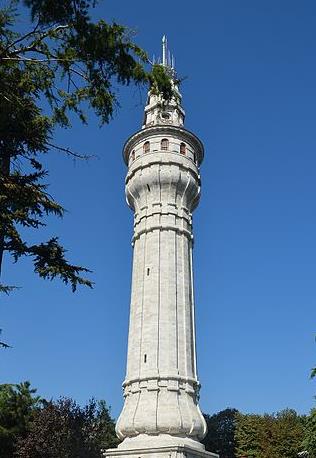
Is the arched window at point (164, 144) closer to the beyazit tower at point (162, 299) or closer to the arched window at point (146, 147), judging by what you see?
the beyazit tower at point (162, 299)

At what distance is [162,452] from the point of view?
29.1 metres

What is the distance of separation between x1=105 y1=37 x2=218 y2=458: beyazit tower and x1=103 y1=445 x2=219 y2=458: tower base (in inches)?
2.1

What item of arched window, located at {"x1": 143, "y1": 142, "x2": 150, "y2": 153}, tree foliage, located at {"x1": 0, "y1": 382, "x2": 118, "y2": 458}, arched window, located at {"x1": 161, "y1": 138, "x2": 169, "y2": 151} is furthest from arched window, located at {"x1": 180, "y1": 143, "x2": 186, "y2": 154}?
tree foliage, located at {"x1": 0, "y1": 382, "x2": 118, "y2": 458}

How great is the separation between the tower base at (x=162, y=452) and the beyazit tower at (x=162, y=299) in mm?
53

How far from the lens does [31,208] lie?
13.7 metres

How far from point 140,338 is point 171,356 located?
228cm

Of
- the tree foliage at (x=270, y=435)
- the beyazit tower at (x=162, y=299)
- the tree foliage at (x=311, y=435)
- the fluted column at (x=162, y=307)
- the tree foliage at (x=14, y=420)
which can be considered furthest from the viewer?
the tree foliage at (x=270, y=435)

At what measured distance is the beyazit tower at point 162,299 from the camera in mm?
30625

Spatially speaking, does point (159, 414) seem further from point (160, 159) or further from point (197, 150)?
point (197, 150)

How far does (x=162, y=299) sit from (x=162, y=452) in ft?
29.3

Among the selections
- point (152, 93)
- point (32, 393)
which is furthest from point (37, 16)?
point (32, 393)

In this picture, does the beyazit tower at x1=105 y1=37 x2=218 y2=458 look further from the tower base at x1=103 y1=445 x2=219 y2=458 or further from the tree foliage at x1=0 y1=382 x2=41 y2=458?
the tree foliage at x1=0 y1=382 x2=41 y2=458

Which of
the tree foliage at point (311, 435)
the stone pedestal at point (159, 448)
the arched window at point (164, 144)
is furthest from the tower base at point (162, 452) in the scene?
the arched window at point (164, 144)

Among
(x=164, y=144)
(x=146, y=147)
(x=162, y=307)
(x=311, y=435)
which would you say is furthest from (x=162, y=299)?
(x=311, y=435)
